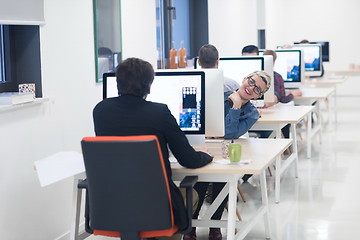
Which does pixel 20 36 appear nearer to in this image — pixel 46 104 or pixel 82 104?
pixel 46 104

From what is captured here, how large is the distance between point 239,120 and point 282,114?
1.60 meters

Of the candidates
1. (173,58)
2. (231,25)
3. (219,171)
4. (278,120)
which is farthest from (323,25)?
(219,171)

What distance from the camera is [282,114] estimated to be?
5.60m

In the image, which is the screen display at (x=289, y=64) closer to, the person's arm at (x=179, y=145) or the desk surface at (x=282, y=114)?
the desk surface at (x=282, y=114)

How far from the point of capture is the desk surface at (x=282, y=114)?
527cm

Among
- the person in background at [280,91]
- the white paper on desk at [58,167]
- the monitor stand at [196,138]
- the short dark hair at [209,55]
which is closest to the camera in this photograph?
the white paper on desk at [58,167]

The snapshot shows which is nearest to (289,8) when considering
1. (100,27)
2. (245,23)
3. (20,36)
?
(245,23)

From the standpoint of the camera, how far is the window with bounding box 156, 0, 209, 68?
735cm

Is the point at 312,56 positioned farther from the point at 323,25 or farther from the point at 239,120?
the point at 239,120

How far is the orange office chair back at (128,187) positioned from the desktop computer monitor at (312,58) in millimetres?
6191

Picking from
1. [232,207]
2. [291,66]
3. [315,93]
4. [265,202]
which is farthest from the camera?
[315,93]

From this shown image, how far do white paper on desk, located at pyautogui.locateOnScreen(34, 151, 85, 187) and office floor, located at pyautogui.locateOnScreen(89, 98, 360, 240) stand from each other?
1270mm

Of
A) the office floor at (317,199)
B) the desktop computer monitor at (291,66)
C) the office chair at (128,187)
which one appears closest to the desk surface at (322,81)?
the office floor at (317,199)

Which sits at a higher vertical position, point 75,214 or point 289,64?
point 289,64
